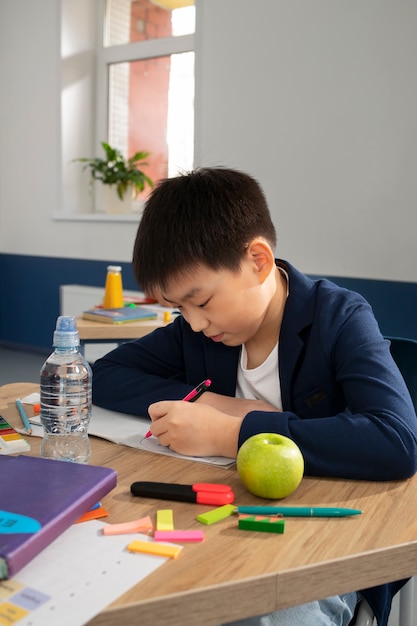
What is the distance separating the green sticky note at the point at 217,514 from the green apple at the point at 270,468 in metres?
0.05

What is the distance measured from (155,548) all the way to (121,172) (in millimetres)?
3970

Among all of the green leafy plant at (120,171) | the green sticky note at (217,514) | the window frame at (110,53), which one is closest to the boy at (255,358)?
the green sticky note at (217,514)

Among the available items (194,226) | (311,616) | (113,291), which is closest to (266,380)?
(194,226)

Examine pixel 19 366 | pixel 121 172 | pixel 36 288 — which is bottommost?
pixel 19 366

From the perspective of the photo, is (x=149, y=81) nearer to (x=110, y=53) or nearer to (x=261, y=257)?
(x=110, y=53)

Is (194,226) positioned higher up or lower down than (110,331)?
higher up

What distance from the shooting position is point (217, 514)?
783mm

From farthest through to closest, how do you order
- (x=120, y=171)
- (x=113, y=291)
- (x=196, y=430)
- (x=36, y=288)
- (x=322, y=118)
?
1. (x=36, y=288)
2. (x=120, y=171)
3. (x=322, y=118)
4. (x=113, y=291)
5. (x=196, y=430)

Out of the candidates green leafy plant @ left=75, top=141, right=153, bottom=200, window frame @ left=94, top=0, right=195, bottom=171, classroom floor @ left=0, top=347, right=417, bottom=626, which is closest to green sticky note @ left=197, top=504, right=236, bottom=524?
classroom floor @ left=0, top=347, right=417, bottom=626

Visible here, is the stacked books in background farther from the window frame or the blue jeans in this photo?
the window frame

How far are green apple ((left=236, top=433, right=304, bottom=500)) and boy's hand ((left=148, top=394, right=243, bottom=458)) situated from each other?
0.11 m

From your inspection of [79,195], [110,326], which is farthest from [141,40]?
[110,326]

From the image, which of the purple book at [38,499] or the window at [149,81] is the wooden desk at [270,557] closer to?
the purple book at [38,499]

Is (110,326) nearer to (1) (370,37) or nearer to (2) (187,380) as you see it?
(2) (187,380)
